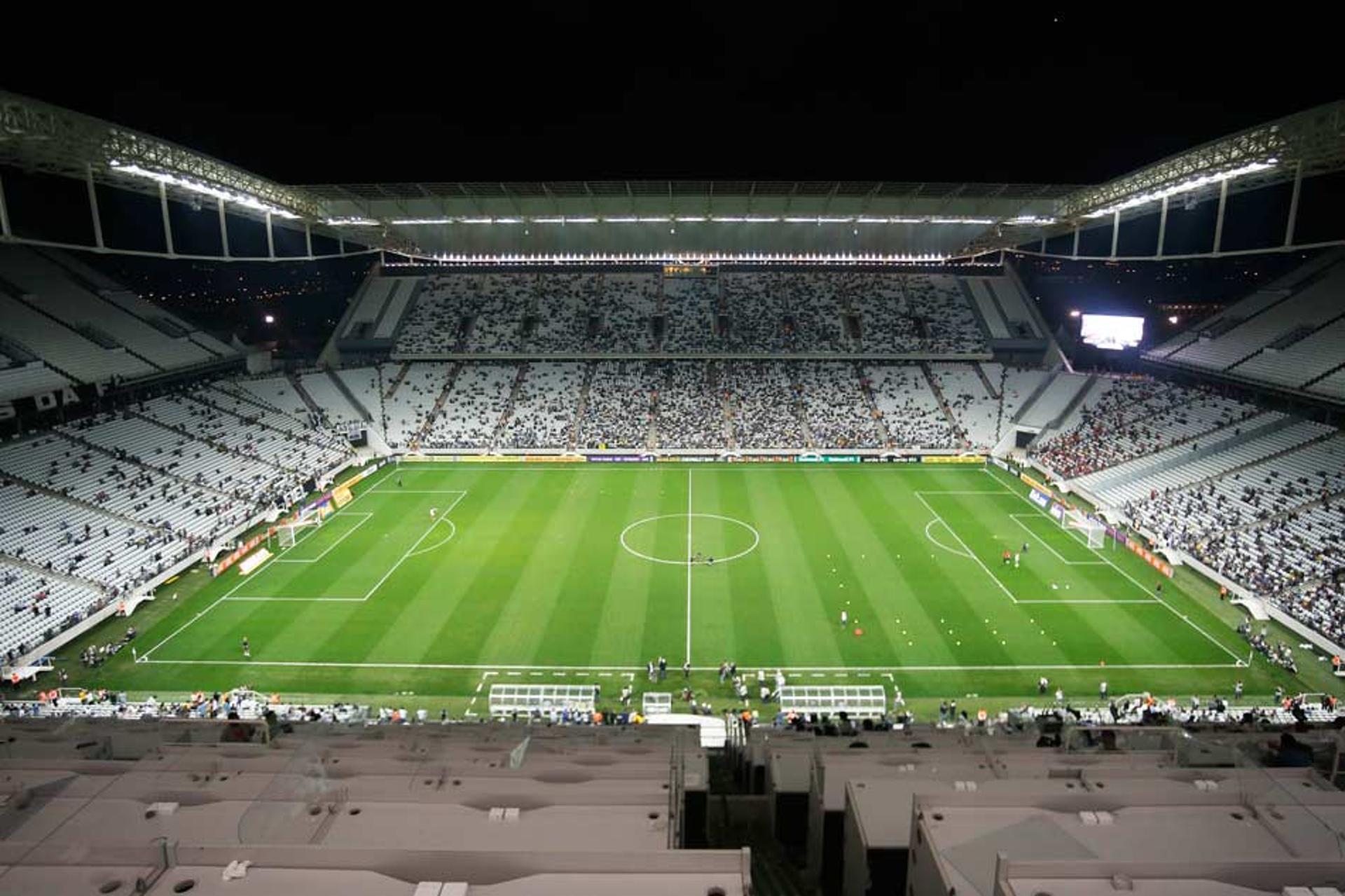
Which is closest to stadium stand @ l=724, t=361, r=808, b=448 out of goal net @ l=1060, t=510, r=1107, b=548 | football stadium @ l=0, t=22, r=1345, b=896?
football stadium @ l=0, t=22, r=1345, b=896

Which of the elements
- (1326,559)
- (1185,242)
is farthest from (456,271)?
(1326,559)

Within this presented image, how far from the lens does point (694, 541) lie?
38969 millimetres

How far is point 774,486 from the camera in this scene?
160ft

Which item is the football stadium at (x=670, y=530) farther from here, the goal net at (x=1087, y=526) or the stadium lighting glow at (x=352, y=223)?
the stadium lighting glow at (x=352, y=223)

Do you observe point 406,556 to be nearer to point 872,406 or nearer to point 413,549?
point 413,549

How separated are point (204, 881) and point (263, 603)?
3287 centimetres

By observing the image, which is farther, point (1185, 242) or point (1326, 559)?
point (1185, 242)

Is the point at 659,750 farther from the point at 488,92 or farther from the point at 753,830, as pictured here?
the point at 488,92

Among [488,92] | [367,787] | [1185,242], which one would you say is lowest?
[367,787]

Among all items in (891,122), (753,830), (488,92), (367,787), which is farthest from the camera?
(891,122)

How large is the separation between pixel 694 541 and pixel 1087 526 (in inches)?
754

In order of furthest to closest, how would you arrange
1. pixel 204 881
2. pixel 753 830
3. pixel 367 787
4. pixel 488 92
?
pixel 488 92, pixel 753 830, pixel 367 787, pixel 204 881

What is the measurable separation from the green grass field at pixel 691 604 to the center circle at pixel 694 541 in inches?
5.3

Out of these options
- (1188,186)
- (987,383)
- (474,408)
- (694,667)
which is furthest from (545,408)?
(1188,186)
